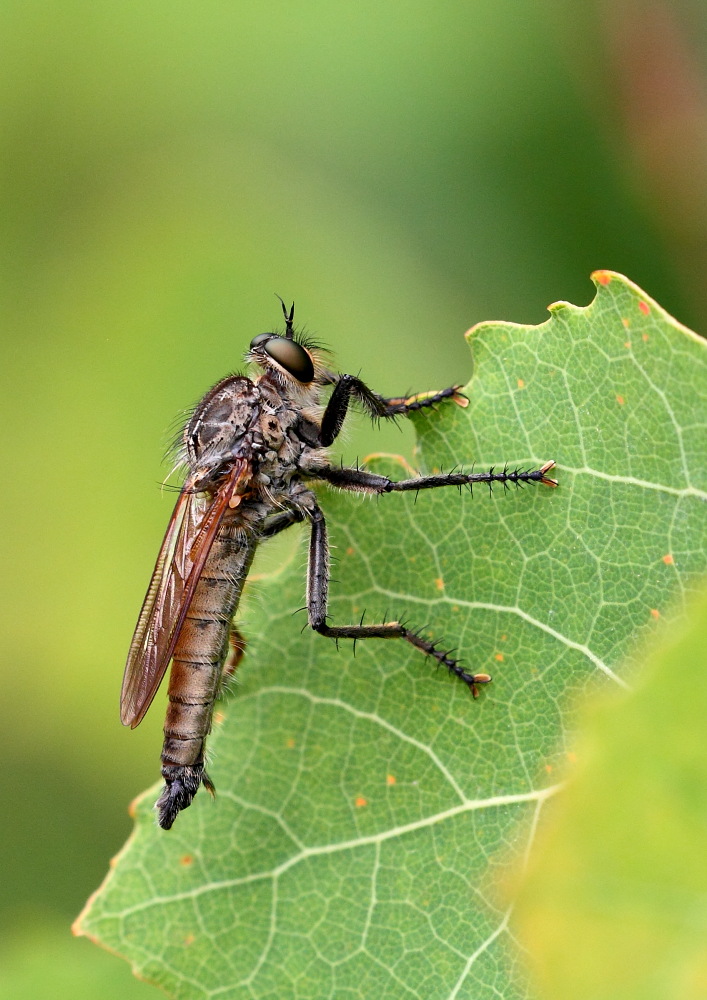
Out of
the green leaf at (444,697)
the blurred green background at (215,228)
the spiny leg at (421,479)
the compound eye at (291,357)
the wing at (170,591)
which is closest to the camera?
the green leaf at (444,697)

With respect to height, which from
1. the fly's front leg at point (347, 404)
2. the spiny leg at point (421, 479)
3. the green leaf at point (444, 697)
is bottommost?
the green leaf at point (444, 697)

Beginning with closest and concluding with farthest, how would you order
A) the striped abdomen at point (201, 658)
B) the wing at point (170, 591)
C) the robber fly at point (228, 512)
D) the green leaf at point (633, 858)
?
the green leaf at point (633, 858)
the striped abdomen at point (201, 658)
the robber fly at point (228, 512)
the wing at point (170, 591)

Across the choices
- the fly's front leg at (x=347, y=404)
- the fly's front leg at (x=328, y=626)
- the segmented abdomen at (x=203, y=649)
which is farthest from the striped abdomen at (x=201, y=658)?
the fly's front leg at (x=347, y=404)

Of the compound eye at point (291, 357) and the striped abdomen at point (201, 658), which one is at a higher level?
the compound eye at point (291, 357)

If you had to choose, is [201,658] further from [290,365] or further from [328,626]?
[290,365]

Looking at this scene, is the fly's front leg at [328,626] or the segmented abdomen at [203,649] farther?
the segmented abdomen at [203,649]

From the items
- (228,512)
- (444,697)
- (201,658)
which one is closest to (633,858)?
(444,697)

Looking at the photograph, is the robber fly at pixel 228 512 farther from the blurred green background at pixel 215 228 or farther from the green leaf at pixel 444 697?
the blurred green background at pixel 215 228
